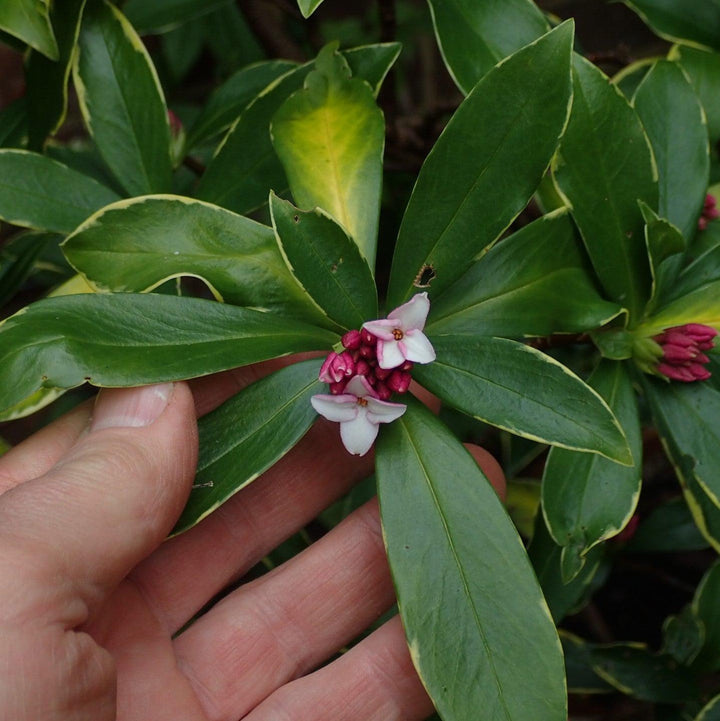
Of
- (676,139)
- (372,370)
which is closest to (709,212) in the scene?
(676,139)

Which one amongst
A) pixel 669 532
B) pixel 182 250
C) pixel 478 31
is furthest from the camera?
pixel 669 532

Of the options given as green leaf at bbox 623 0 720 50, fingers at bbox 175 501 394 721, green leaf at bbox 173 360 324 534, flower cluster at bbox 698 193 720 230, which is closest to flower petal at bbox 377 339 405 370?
green leaf at bbox 173 360 324 534

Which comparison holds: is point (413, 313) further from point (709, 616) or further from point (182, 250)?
point (709, 616)

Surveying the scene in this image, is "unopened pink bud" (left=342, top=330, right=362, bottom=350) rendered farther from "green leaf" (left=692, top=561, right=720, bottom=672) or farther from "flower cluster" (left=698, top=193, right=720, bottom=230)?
"green leaf" (left=692, top=561, right=720, bottom=672)

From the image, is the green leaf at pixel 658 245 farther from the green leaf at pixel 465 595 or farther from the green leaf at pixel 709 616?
the green leaf at pixel 709 616

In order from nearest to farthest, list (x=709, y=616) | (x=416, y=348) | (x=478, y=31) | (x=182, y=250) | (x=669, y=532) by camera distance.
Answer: (x=416, y=348) < (x=182, y=250) < (x=478, y=31) < (x=709, y=616) < (x=669, y=532)

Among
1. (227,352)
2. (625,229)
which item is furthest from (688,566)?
(227,352)

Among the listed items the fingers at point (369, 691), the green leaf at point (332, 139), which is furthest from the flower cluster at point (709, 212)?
the fingers at point (369, 691)

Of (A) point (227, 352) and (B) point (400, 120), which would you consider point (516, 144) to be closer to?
(A) point (227, 352)
